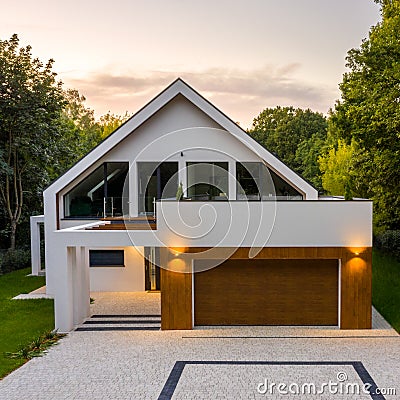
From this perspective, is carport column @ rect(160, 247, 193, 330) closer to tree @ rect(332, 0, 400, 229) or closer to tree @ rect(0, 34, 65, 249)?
tree @ rect(332, 0, 400, 229)

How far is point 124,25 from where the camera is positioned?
66.0ft

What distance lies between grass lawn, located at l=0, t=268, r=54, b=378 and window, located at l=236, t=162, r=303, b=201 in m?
7.63

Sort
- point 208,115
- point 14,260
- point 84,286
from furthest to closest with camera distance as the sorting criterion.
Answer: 1. point 14,260
2. point 208,115
3. point 84,286

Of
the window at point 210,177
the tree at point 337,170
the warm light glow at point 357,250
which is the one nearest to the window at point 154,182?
the window at point 210,177

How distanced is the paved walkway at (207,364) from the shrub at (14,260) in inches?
473

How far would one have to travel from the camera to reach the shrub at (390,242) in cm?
2394

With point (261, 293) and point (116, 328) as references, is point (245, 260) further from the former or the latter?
point (116, 328)

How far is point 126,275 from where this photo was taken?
59.7 feet

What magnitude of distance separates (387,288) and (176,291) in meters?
8.46

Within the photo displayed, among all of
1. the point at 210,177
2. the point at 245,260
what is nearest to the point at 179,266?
the point at 245,260

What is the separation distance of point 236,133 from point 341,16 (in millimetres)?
8998

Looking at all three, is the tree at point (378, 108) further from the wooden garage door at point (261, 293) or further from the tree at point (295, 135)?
the tree at point (295, 135)

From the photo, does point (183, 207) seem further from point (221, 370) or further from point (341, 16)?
point (341, 16)

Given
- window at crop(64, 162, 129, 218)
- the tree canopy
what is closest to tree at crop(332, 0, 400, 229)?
window at crop(64, 162, 129, 218)
